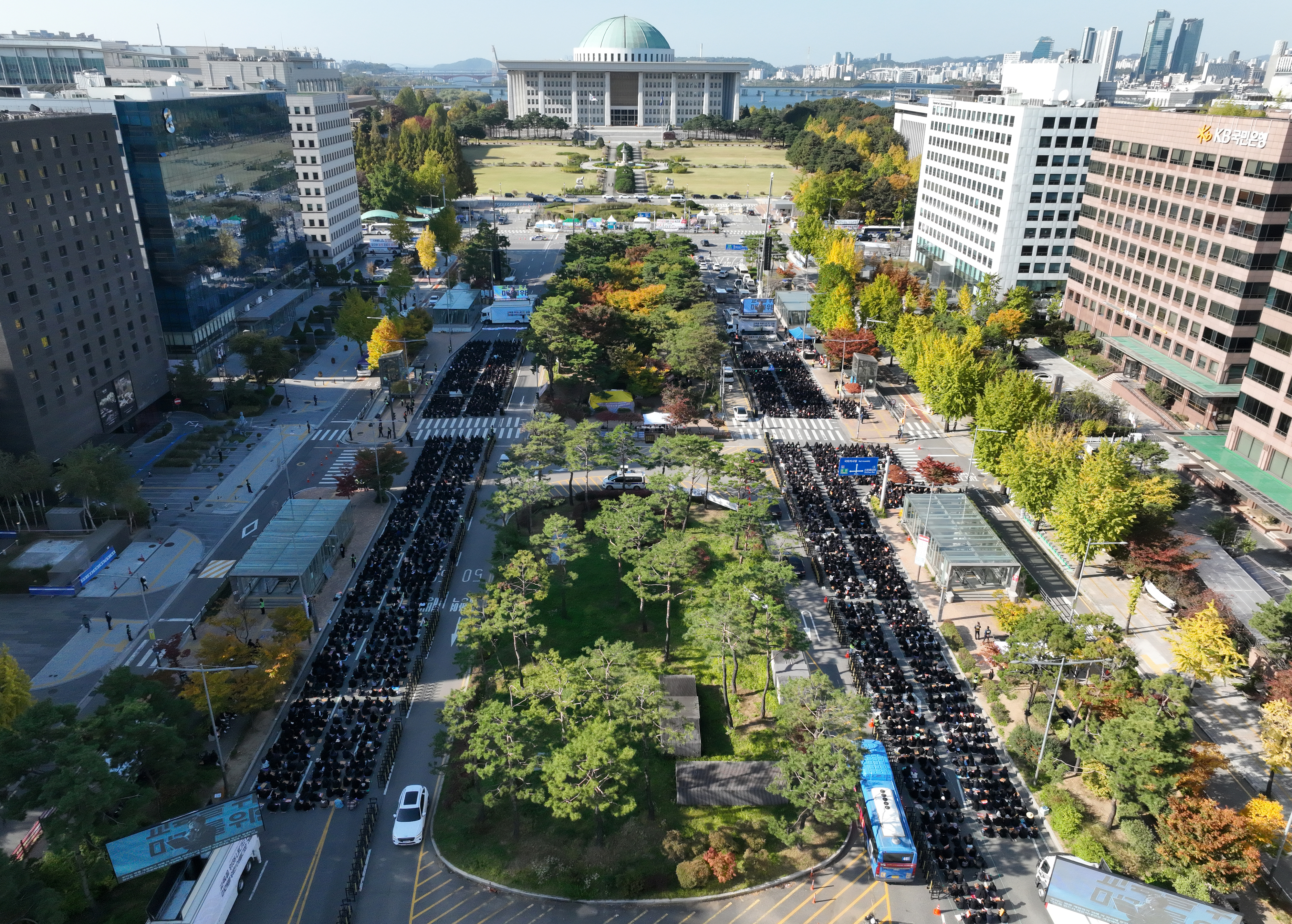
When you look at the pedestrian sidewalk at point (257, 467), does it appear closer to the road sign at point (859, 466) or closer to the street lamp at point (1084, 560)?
the road sign at point (859, 466)

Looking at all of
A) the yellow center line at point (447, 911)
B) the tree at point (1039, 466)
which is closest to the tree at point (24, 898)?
the yellow center line at point (447, 911)

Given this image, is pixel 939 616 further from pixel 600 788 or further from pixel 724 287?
pixel 724 287

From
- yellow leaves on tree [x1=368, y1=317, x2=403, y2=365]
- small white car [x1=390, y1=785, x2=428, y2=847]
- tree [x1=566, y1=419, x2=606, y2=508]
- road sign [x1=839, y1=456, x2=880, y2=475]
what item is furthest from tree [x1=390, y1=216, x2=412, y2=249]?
small white car [x1=390, y1=785, x2=428, y2=847]

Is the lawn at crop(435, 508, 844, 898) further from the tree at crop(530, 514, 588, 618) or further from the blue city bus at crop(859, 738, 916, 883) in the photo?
the tree at crop(530, 514, 588, 618)

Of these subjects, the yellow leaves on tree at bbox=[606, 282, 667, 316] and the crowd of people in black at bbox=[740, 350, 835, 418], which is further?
the yellow leaves on tree at bbox=[606, 282, 667, 316]

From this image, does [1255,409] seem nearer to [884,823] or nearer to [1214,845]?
[1214,845]

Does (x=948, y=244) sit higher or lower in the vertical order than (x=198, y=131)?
lower

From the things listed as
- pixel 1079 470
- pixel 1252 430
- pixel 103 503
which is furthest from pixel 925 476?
pixel 103 503
